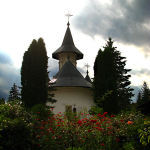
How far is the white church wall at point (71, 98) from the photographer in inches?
784

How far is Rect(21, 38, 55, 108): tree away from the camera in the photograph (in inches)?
573

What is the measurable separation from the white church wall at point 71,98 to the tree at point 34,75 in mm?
4777

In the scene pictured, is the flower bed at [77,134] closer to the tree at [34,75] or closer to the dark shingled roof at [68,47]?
the tree at [34,75]

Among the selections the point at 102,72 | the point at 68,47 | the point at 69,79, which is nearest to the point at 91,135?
the point at 102,72

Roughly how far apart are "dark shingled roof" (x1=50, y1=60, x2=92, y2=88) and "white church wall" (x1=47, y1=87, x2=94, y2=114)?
17.9 inches

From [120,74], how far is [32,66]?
9324 millimetres

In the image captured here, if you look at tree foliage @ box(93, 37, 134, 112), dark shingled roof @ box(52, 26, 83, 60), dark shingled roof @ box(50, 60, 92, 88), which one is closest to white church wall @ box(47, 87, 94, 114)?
dark shingled roof @ box(50, 60, 92, 88)

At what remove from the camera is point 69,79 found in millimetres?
21156

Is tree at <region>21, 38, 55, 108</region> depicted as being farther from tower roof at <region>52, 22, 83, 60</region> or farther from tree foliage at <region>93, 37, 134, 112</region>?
tower roof at <region>52, 22, 83, 60</region>

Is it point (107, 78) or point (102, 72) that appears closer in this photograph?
point (107, 78)

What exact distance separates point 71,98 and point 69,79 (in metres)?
2.00

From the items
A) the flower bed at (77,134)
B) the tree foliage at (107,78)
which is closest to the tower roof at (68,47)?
the tree foliage at (107,78)

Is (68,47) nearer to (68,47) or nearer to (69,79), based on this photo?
(68,47)

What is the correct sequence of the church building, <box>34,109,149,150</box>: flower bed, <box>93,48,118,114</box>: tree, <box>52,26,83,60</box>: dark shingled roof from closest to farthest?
<box>34,109,149,150</box>: flower bed, <box>93,48,118,114</box>: tree, the church building, <box>52,26,83,60</box>: dark shingled roof
